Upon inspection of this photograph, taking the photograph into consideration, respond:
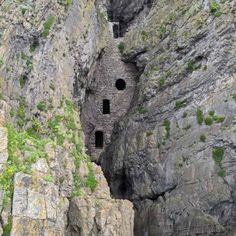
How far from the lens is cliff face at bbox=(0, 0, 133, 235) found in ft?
66.5

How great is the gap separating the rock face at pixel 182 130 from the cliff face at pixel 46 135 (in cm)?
456

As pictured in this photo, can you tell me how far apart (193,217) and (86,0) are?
1974 centimetres

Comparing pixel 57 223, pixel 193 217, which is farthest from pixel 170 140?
pixel 57 223

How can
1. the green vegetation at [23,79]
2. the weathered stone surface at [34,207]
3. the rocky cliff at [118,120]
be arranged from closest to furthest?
the weathered stone surface at [34,207] < the rocky cliff at [118,120] < the green vegetation at [23,79]

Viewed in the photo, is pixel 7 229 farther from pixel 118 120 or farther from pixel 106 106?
pixel 106 106

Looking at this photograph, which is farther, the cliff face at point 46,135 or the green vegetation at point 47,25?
the green vegetation at point 47,25

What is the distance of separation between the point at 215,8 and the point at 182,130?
9.73 meters

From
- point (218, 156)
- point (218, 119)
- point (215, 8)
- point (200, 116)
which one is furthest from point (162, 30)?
point (218, 156)

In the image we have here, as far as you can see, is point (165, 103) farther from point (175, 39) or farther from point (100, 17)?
point (100, 17)

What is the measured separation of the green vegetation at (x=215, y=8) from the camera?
1339 inches

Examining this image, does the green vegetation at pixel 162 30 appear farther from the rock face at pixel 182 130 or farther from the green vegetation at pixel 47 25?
the green vegetation at pixel 47 25

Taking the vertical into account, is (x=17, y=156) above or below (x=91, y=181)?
above

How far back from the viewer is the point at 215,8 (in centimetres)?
3431

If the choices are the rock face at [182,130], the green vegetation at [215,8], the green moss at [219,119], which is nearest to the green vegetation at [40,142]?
the rock face at [182,130]
